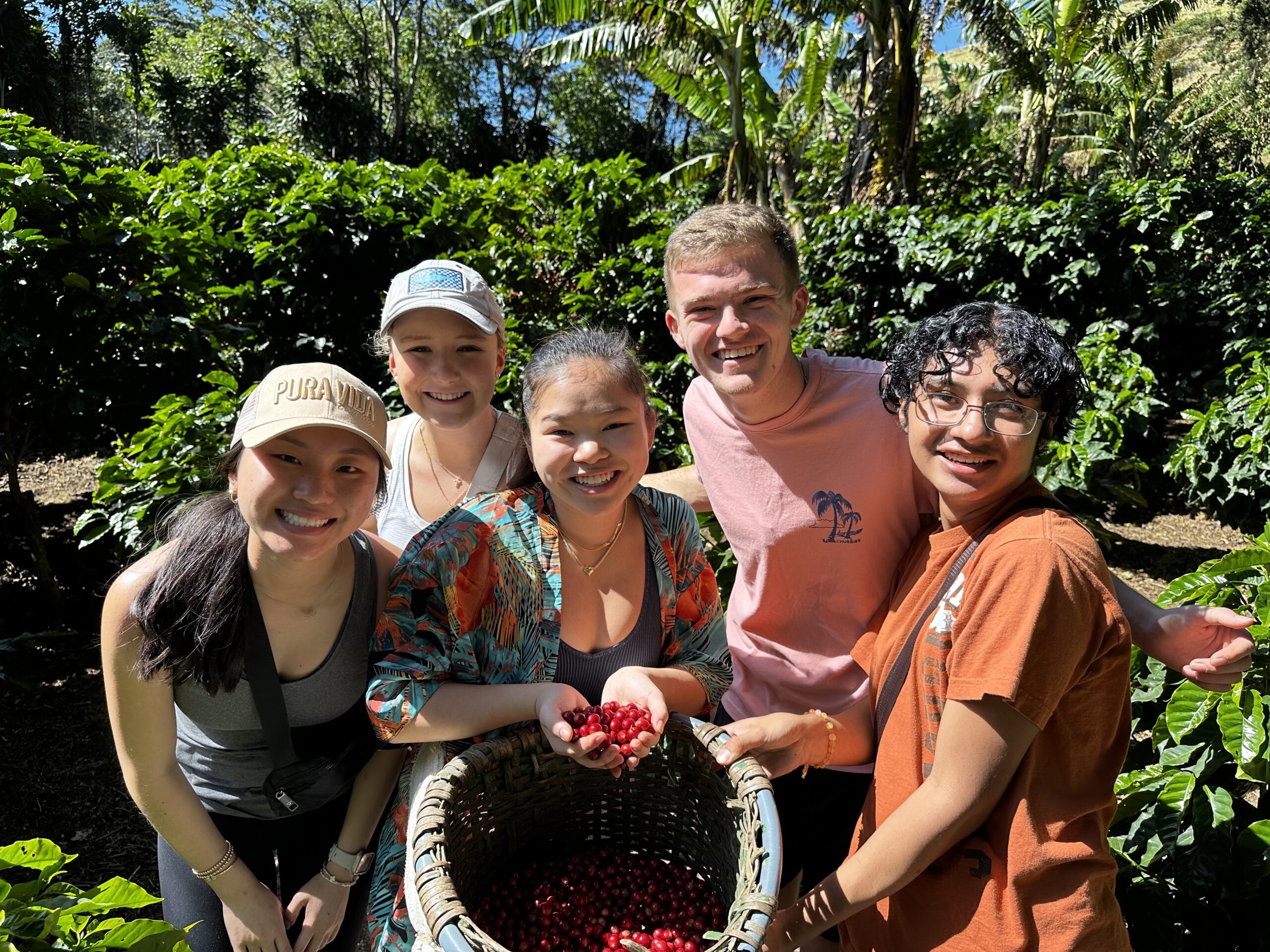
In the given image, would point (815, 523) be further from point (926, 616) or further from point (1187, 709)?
point (1187, 709)

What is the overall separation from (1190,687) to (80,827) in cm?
422

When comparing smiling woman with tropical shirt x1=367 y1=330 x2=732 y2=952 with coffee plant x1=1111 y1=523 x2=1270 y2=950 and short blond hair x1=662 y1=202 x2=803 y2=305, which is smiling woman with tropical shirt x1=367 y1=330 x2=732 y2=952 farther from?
coffee plant x1=1111 y1=523 x2=1270 y2=950

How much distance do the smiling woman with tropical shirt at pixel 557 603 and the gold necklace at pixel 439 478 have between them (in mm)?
638

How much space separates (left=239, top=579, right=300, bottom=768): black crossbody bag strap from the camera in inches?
72.5

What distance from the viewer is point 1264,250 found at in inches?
320

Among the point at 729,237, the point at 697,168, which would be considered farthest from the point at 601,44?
the point at 729,237

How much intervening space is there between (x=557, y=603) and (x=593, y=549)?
18 cm

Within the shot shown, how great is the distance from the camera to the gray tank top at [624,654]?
73.2 inches

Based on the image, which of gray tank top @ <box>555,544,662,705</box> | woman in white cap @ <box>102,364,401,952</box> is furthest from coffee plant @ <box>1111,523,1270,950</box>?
woman in white cap @ <box>102,364,401,952</box>

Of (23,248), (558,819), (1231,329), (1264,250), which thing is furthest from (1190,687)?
(1264,250)

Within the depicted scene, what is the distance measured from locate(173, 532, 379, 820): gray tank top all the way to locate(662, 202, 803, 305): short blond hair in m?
1.04

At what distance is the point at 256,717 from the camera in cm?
193

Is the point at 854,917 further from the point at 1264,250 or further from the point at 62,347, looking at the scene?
the point at 1264,250

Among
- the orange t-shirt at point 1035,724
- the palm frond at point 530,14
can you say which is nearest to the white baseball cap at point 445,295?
the orange t-shirt at point 1035,724
